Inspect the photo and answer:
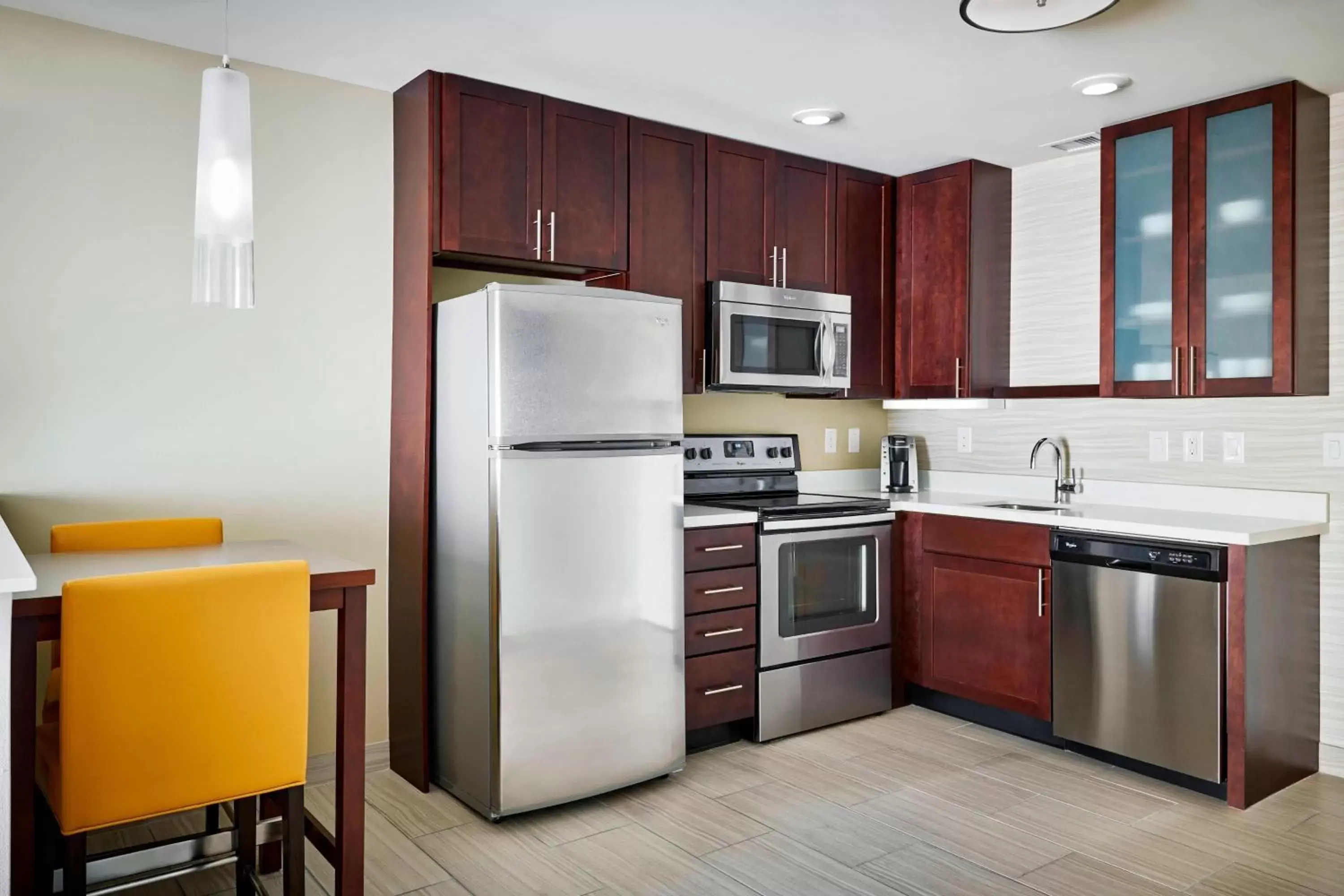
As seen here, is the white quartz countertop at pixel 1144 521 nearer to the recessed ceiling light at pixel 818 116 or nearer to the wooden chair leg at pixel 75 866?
the recessed ceiling light at pixel 818 116

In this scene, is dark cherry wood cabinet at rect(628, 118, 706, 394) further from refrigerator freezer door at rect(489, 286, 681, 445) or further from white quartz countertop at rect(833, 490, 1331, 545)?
white quartz countertop at rect(833, 490, 1331, 545)

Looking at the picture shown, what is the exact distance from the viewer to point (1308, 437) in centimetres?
330

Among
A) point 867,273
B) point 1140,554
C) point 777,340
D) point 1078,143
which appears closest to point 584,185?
point 777,340

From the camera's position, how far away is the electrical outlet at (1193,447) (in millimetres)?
3574

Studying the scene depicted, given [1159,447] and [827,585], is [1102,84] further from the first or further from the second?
[827,585]

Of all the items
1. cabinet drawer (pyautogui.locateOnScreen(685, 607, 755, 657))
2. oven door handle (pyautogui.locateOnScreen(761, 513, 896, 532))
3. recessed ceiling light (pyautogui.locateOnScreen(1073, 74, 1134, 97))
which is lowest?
cabinet drawer (pyautogui.locateOnScreen(685, 607, 755, 657))

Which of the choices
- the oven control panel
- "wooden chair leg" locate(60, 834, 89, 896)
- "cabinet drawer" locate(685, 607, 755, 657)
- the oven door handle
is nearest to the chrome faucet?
the oven door handle

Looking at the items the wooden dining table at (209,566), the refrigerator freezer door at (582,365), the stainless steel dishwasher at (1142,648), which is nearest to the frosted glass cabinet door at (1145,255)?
the stainless steel dishwasher at (1142,648)

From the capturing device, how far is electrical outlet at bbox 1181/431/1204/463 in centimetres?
357

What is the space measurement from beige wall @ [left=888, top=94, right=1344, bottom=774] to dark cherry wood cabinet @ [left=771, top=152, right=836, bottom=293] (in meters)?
0.84

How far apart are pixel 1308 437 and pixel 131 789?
3.64 metres

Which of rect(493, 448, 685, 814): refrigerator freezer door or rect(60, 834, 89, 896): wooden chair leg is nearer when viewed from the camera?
rect(60, 834, 89, 896): wooden chair leg

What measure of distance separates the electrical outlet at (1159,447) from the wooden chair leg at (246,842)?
10.9 ft

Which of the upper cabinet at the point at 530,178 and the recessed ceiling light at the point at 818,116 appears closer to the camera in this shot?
the upper cabinet at the point at 530,178
